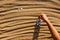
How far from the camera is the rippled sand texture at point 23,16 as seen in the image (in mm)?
872

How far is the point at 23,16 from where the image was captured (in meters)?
0.88

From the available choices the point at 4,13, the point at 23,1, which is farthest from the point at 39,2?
the point at 4,13

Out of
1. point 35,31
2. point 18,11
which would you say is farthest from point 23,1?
point 35,31

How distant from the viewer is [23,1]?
0.88 m

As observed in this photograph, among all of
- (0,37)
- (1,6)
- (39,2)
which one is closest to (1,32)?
(0,37)

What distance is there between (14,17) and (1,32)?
100 mm

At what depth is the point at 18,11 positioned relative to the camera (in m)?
0.87

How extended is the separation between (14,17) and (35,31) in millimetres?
127

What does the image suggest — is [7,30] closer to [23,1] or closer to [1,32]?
[1,32]

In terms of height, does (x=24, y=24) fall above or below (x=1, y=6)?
below

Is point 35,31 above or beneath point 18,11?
beneath

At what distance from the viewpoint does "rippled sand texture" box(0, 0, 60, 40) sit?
87 cm

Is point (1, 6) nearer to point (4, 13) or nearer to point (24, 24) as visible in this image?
point (4, 13)

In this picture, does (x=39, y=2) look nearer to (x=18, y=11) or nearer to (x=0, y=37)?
(x=18, y=11)
